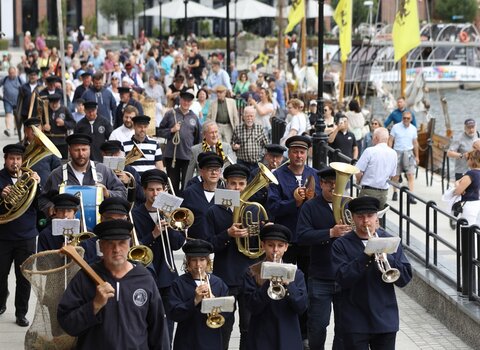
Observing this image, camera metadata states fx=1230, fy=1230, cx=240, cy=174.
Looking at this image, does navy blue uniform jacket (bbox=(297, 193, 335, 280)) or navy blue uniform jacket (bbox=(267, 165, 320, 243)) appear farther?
navy blue uniform jacket (bbox=(267, 165, 320, 243))

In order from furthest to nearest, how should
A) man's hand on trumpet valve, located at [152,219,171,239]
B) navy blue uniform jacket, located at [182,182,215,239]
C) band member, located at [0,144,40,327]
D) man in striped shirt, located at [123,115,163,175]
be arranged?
man in striped shirt, located at [123,115,163,175] → band member, located at [0,144,40,327] → navy blue uniform jacket, located at [182,182,215,239] → man's hand on trumpet valve, located at [152,219,171,239]

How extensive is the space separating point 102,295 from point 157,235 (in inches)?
106

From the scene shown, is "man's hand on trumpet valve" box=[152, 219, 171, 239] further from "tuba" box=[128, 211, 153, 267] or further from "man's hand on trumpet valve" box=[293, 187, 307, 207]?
"man's hand on trumpet valve" box=[293, 187, 307, 207]

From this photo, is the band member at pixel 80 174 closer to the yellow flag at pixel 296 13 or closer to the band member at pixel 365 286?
the band member at pixel 365 286

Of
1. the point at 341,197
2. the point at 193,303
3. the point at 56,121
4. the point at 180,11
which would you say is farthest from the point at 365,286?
the point at 180,11

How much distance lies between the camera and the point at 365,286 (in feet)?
29.9

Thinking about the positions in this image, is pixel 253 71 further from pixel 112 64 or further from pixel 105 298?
pixel 105 298

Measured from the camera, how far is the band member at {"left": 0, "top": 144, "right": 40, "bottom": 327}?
11.6 metres

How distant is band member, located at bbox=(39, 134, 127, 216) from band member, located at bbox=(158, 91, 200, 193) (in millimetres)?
5875

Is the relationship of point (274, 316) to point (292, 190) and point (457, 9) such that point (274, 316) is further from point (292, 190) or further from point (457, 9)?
point (457, 9)

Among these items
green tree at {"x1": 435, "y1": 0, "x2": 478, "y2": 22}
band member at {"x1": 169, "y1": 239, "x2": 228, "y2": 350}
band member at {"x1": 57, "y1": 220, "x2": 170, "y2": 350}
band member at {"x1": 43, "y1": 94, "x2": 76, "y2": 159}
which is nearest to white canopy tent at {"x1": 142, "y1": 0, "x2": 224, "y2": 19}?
band member at {"x1": 43, "y1": 94, "x2": 76, "y2": 159}

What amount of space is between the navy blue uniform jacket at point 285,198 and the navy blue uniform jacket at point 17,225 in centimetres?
226

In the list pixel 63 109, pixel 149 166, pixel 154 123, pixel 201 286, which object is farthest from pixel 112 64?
pixel 201 286

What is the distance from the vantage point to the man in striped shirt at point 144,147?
1469 centimetres
